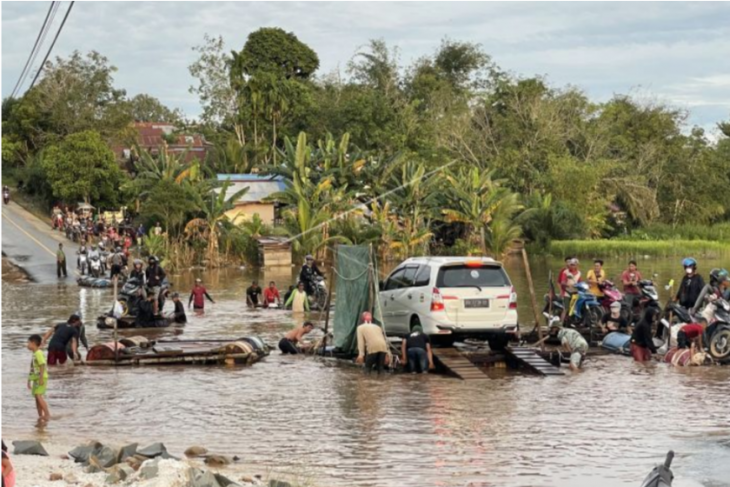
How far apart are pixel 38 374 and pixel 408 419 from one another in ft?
16.0

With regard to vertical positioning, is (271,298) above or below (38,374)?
above

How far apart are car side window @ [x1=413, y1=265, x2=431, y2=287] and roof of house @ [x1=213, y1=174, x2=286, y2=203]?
38.3 meters

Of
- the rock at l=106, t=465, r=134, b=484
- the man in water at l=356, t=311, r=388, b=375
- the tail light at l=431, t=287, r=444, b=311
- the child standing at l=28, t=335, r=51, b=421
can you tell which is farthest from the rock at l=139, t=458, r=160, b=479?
the tail light at l=431, t=287, r=444, b=311

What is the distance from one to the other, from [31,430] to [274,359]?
7.40 metres

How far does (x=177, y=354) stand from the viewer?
21.8 m

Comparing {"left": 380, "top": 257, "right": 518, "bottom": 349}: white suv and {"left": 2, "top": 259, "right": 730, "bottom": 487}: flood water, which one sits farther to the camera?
{"left": 380, "top": 257, "right": 518, "bottom": 349}: white suv

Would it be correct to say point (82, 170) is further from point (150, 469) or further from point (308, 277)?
point (150, 469)

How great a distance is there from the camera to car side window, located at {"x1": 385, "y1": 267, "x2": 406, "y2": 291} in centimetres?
2197

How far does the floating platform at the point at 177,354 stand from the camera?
21.6m

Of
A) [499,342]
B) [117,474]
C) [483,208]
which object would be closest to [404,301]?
[499,342]

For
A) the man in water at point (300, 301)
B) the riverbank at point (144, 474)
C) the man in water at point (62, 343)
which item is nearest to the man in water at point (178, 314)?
the man in water at point (300, 301)

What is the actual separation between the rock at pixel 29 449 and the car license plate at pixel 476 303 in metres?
8.63

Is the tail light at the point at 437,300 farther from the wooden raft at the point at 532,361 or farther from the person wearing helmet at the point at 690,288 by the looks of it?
the person wearing helmet at the point at 690,288

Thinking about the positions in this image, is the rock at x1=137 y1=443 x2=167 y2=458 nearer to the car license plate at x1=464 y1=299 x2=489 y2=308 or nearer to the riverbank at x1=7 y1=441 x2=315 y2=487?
the riverbank at x1=7 y1=441 x2=315 y2=487
